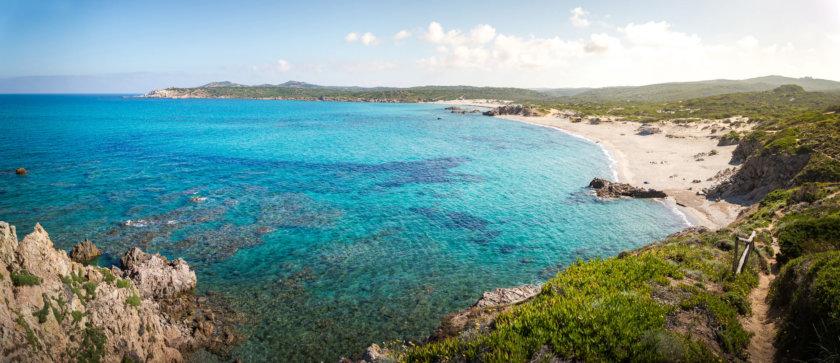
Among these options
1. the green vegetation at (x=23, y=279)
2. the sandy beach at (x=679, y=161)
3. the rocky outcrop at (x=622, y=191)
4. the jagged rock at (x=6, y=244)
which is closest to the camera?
the green vegetation at (x=23, y=279)

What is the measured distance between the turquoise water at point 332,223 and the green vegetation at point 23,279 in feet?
26.4

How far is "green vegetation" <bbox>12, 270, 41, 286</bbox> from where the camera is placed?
38.4 ft

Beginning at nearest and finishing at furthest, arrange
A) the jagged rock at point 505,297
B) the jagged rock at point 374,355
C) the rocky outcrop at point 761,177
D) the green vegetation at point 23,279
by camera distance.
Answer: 1. the green vegetation at point 23,279
2. the jagged rock at point 374,355
3. the jagged rock at point 505,297
4. the rocky outcrop at point 761,177

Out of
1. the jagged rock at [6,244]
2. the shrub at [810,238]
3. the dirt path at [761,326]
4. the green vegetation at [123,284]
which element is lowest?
the green vegetation at [123,284]

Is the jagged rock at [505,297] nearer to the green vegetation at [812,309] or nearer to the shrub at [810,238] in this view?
the green vegetation at [812,309]

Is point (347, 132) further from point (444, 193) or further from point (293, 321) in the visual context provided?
point (293, 321)

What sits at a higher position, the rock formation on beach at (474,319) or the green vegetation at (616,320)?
the green vegetation at (616,320)

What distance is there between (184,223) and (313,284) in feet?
51.8

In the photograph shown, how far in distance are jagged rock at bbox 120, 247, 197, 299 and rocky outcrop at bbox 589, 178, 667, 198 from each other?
4017cm

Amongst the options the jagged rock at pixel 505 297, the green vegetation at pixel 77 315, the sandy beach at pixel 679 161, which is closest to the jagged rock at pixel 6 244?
the green vegetation at pixel 77 315

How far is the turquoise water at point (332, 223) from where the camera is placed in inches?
769

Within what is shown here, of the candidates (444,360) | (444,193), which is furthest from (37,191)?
(444,360)

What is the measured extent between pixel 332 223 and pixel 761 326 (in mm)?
27647

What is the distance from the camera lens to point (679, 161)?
5438 cm
